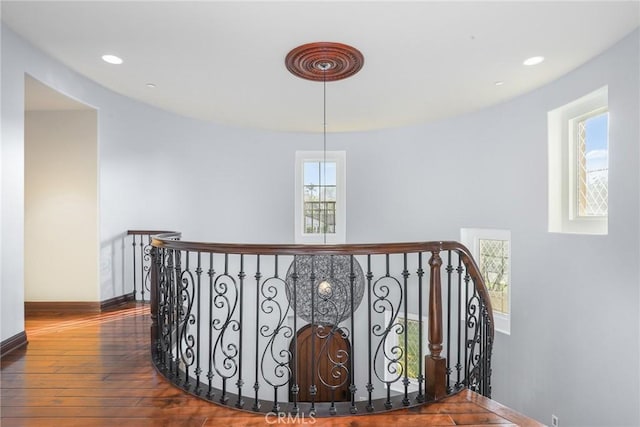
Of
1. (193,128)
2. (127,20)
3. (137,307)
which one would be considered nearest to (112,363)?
(137,307)

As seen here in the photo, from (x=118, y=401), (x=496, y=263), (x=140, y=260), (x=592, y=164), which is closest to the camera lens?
(x=118, y=401)

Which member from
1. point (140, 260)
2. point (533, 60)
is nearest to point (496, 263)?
point (533, 60)

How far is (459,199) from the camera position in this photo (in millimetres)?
5215

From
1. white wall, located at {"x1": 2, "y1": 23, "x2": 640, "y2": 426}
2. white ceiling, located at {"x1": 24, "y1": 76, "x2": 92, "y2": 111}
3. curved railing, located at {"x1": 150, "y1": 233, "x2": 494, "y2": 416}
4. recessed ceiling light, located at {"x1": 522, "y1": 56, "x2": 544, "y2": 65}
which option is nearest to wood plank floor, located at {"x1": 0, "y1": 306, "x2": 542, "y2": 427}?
curved railing, located at {"x1": 150, "y1": 233, "x2": 494, "y2": 416}

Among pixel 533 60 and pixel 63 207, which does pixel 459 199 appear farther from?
pixel 63 207

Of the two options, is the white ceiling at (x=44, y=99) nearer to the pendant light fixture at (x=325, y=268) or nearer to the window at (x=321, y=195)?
the pendant light fixture at (x=325, y=268)

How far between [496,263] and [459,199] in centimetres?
101

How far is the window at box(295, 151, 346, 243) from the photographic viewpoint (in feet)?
20.3

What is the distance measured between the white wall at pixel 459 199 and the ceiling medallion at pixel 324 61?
2.15 meters

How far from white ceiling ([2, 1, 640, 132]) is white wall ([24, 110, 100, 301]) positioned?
79 centimetres

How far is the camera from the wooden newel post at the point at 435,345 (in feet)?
7.27

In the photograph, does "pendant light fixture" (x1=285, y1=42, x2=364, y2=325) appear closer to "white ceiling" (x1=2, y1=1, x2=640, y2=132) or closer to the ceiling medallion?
the ceiling medallion

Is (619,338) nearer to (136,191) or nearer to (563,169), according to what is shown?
(563,169)

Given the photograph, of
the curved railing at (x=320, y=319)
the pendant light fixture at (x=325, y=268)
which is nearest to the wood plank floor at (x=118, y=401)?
the curved railing at (x=320, y=319)
